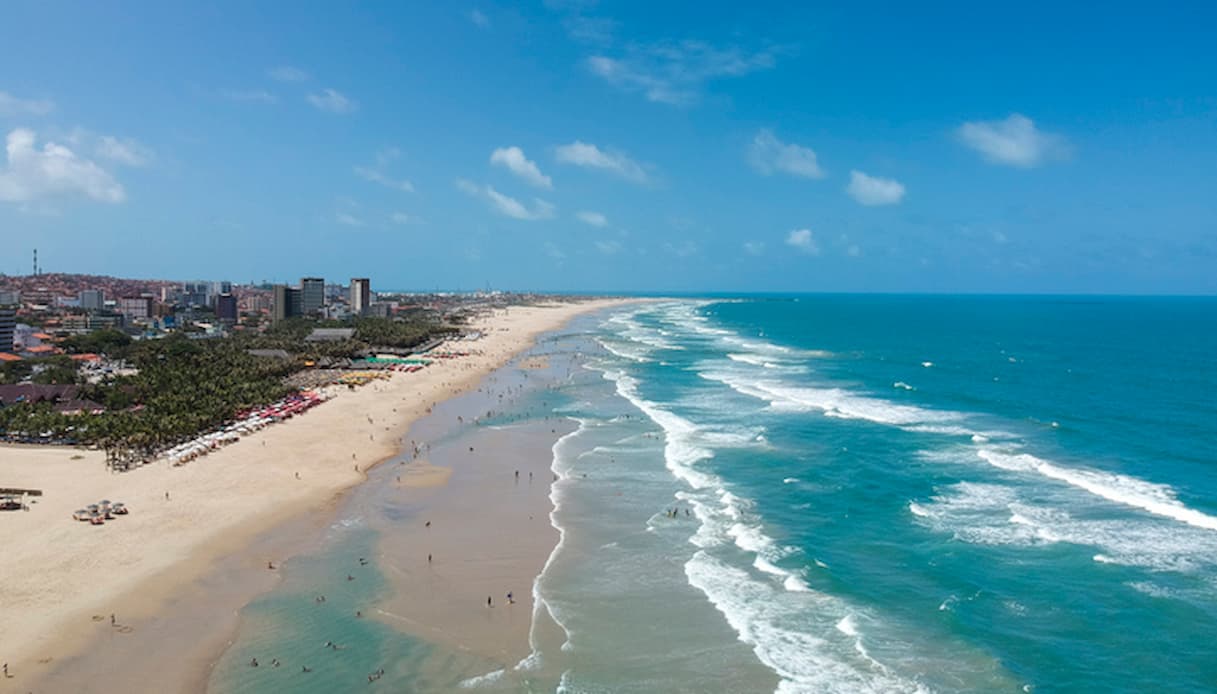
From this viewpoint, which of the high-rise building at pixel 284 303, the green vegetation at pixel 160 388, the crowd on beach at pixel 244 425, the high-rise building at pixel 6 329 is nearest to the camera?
the crowd on beach at pixel 244 425

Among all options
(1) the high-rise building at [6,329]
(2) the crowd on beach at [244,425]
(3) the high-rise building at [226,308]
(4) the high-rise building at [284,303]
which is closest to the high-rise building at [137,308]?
→ (3) the high-rise building at [226,308]

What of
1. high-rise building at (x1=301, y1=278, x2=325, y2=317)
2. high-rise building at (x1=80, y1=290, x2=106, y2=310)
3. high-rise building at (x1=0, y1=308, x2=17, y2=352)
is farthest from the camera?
high-rise building at (x1=301, y1=278, x2=325, y2=317)

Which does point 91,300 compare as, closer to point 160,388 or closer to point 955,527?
point 160,388

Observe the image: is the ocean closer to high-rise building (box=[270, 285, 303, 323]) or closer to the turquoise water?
the turquoise water

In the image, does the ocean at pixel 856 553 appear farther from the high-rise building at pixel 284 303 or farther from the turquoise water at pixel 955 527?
the high-rise building at pixel 284 303

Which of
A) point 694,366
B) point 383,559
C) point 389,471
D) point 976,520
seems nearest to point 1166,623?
point 976,520

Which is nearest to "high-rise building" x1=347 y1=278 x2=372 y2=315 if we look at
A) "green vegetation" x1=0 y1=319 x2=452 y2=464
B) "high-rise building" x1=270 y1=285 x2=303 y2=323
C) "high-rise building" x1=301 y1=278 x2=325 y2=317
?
"high-rise building" x1=301 y1=278 x2=325 y2=317
